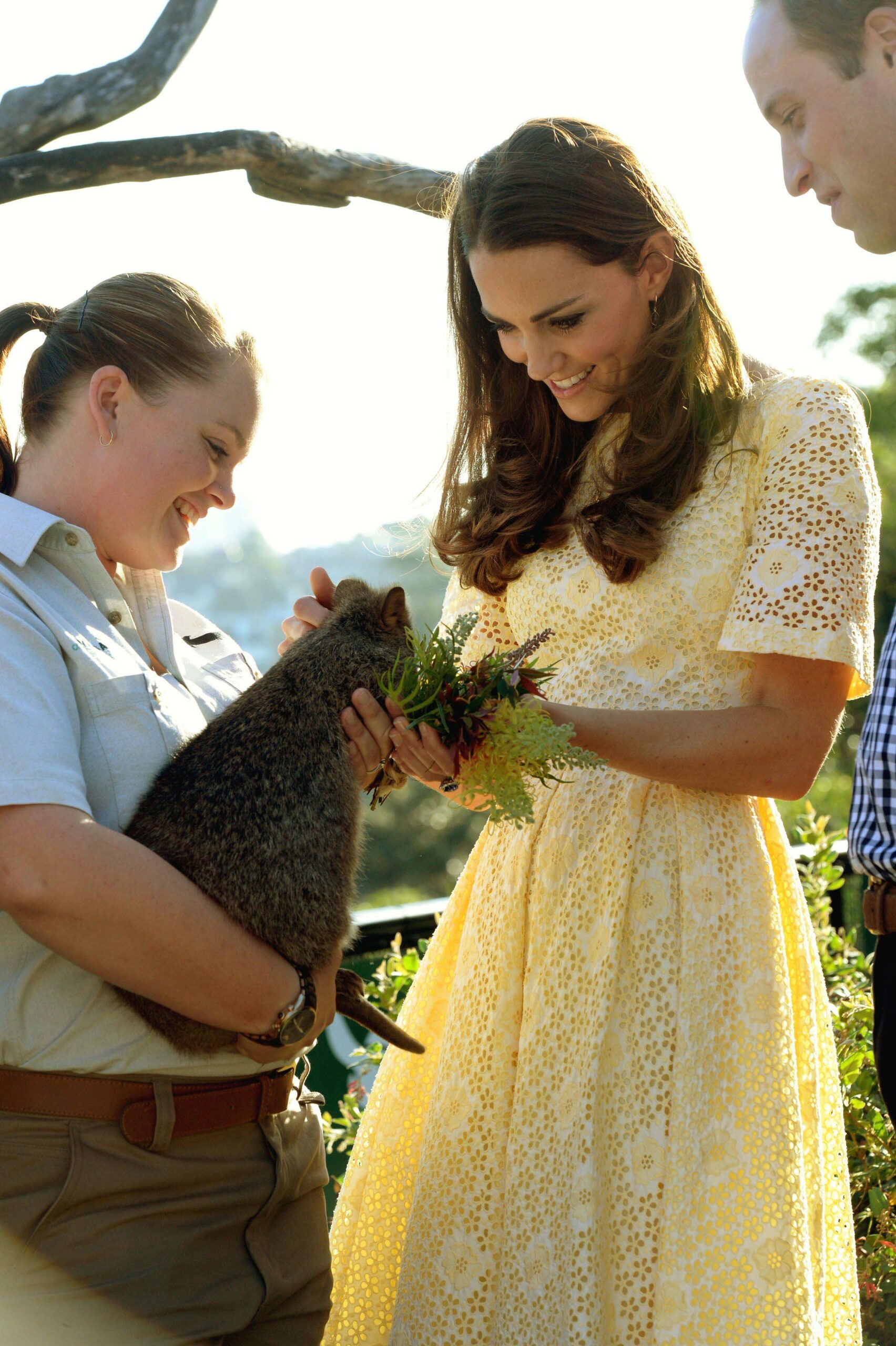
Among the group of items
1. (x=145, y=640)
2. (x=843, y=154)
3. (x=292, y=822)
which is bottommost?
(x=292, y=822)

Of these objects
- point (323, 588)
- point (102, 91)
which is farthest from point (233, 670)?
point (102, 91)

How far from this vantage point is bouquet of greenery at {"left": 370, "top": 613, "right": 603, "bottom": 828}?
2162 millimetres

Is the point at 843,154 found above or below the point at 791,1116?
above

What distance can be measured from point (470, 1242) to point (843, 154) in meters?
2.44

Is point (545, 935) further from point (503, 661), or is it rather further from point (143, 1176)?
point (143, 1176)

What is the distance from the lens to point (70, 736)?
185cm

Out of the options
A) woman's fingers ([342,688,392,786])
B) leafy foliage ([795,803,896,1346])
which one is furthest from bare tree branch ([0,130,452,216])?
leafy foliage ([795,803,896,1346])

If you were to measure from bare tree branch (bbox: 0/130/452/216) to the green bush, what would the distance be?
2.43m

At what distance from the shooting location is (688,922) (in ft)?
7.70

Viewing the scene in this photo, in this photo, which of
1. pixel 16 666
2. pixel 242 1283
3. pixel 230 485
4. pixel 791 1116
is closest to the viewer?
pixel 16 666

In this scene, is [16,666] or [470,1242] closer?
[16,666]

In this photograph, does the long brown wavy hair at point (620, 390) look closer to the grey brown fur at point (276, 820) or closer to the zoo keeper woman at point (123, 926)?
the grey brown fur at point (276, 820)

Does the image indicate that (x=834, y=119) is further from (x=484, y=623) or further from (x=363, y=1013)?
(x=363, y=1013)

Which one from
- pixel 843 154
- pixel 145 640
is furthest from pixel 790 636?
pixel 145 640
